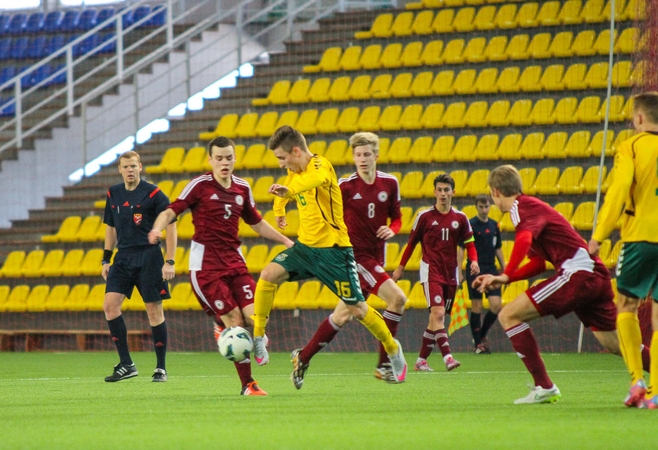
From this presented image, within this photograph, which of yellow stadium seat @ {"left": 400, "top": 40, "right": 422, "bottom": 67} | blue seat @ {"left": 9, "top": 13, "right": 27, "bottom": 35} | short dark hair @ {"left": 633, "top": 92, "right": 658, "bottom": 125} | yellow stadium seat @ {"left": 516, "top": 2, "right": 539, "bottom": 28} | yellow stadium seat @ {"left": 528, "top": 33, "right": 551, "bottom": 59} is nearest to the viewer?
short dark hair @ {"left": 633, "top": 92, "right": 658, "bottom": 125}

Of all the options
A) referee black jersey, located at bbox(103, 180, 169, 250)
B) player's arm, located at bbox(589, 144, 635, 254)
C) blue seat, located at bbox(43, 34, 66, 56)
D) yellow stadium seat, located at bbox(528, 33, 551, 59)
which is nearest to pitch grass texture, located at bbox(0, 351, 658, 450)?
player's arm, located at bbox(589, 144, 635, 254)

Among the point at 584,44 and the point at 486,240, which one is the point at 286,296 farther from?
the point at 584,44

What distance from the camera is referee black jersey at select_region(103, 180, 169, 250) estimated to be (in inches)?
419

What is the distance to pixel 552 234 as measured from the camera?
7.27 metres

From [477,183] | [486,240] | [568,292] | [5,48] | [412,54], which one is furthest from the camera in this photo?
[5,48]

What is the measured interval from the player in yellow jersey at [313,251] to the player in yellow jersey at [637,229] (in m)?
2.16

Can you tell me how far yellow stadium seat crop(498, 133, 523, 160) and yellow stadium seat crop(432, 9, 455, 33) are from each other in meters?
3.71

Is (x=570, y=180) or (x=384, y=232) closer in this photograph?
(x=384, y=232)

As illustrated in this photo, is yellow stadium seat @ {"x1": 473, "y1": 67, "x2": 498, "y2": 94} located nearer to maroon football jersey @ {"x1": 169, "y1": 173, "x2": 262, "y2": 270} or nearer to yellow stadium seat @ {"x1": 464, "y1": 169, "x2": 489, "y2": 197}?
yellow stadium seat @ {"x1": 464, "y1": 169, "x2": 489, "y2": 197}

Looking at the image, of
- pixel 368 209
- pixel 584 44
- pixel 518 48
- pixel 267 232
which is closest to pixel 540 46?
pixel 518 48

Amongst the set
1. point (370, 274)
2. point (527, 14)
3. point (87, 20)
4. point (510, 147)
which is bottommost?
point (370, 274)

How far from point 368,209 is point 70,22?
19021 mm

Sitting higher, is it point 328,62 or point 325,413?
point 328,62

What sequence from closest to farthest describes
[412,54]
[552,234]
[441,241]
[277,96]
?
1. [552,234]
2. [441,241]
3. [412,54]
4. [277,96]
